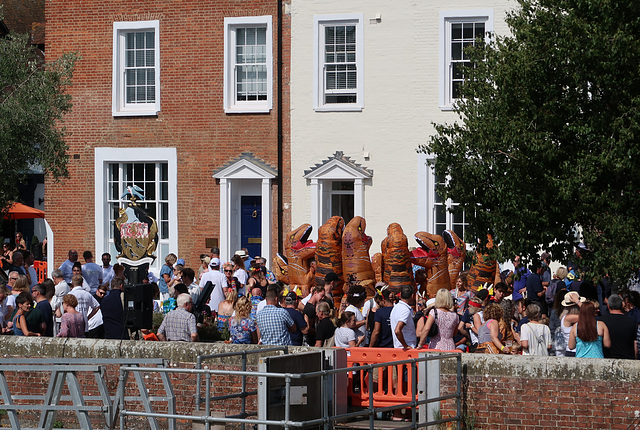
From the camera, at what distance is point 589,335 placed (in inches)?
493

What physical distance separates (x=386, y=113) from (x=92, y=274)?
298 inches

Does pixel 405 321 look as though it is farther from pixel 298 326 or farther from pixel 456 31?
pixel 456 31

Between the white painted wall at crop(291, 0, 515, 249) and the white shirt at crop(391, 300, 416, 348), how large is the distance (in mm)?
10283

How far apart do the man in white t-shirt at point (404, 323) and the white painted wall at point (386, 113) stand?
33.7 ft

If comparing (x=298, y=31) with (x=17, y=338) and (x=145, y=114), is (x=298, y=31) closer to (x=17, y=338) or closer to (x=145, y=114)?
(x=145, y=114)

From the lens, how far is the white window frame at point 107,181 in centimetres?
2572

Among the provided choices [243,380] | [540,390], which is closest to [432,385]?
[540,390]

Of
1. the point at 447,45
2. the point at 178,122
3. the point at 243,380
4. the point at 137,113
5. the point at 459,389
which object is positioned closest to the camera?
the point at 459,389

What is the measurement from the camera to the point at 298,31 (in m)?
25.0

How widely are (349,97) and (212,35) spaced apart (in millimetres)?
3603

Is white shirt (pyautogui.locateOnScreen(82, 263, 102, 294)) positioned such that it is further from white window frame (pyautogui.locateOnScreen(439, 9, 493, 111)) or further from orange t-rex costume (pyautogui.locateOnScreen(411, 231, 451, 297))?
white window frame (pyautogui.locateOnScreen(439, 9, 493, 111))

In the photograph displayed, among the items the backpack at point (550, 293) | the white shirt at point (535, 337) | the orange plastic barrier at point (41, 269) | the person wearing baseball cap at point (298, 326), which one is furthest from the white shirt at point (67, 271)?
the white shirt at point (535, 337)

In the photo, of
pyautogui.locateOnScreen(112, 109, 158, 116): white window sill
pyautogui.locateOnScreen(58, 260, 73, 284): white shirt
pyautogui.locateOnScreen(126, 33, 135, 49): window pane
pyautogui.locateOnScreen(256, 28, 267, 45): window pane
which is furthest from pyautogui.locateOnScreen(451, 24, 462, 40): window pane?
pyautogui.locateOnScreen(58, 260, 73, 284): white shirt

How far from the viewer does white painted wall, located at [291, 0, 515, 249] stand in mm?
24094
